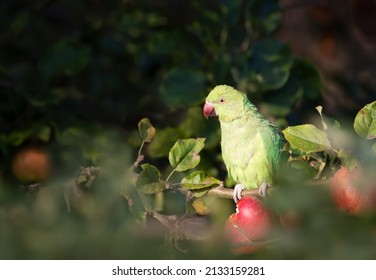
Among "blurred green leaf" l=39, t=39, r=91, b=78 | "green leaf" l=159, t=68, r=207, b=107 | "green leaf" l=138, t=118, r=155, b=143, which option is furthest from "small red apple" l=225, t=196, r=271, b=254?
"blurred green leaf" l=39, t=39, r=91, b=78

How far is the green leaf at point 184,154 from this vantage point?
696 millimetres

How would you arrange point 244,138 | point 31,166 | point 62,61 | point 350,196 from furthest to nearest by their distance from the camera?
point 62,61 → point 31,166 → point 244,138 → point 350,196

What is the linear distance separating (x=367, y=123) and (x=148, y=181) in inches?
8.6

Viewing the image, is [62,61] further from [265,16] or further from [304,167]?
[304,167]

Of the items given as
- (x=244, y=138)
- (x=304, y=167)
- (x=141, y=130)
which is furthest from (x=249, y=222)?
(x=244, y=138)

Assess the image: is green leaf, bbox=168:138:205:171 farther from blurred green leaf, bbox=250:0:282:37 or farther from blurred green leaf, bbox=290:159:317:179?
blurred green leaf, bbox=250:0:282:37

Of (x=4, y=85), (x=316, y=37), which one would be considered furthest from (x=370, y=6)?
(x=4, y=85)

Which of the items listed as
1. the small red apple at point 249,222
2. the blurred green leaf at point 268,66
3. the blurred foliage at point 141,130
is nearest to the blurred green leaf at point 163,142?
the blurred foliage at point 141,130

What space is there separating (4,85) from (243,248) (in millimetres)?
1021

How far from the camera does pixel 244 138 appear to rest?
108cm

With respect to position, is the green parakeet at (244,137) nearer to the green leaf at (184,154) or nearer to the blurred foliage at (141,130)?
the blurred foliage at (141,130)

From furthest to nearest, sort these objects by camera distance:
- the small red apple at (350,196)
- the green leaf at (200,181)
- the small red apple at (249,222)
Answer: the green leaf at (200,181)
the small red apple at (249,222)
the small red apple at (350,196)

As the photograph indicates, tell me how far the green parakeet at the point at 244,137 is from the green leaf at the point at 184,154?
0.35m

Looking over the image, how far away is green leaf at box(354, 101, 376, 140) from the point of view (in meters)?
0.56
